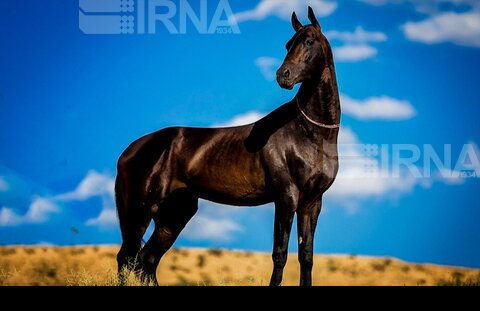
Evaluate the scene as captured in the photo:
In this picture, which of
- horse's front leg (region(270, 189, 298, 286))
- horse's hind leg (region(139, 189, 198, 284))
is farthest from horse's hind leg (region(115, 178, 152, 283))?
horse's front leg (region(270, 189, 298, 286))

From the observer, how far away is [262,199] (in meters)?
8.27

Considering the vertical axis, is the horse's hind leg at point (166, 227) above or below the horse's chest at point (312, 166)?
below

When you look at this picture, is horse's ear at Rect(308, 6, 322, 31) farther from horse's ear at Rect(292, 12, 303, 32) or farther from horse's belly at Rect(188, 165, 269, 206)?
horse's belly at Rect(188, 165, 269, 206)

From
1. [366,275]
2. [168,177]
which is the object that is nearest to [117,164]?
[168,177]

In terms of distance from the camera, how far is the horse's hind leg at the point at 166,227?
916cm

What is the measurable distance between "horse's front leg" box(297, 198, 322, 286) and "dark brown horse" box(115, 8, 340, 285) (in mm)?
12

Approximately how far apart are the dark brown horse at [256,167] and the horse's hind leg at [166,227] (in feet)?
0.04

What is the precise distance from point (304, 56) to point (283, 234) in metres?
2.04

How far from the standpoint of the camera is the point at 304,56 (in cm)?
766

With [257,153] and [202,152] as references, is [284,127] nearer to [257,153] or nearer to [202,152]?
[257,153]

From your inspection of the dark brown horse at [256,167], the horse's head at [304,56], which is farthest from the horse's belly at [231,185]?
the horse's head at [304,56]

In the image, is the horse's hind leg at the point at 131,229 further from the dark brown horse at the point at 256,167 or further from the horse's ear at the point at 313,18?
the horse's ear at the point at 313,18

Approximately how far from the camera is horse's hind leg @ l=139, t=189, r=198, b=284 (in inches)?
360
